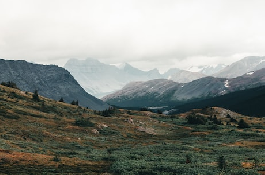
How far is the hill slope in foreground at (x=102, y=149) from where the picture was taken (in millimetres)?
37312

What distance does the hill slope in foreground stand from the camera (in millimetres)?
37312

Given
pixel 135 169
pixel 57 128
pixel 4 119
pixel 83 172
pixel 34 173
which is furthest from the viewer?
pixel 57 128

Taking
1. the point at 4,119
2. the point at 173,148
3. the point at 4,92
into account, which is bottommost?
the point at 173,148

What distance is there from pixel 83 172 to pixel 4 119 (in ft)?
150

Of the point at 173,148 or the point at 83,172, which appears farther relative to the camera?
the point at 173,148

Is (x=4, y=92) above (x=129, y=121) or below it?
above

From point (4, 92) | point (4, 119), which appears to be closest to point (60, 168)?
point (4, 119)

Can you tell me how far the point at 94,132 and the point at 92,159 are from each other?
40090mm

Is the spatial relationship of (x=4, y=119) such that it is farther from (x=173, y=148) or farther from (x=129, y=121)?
(x=129, y=121)

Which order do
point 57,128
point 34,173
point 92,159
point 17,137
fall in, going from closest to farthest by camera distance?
1. point 34,173
2. point 92,159
3. point 17,137
4. point 57,128

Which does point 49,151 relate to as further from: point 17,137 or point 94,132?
point 94,132

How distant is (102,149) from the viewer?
61.7 metres

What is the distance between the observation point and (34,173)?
32.5 m

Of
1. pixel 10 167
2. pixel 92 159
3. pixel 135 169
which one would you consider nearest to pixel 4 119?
pixel 92 159
